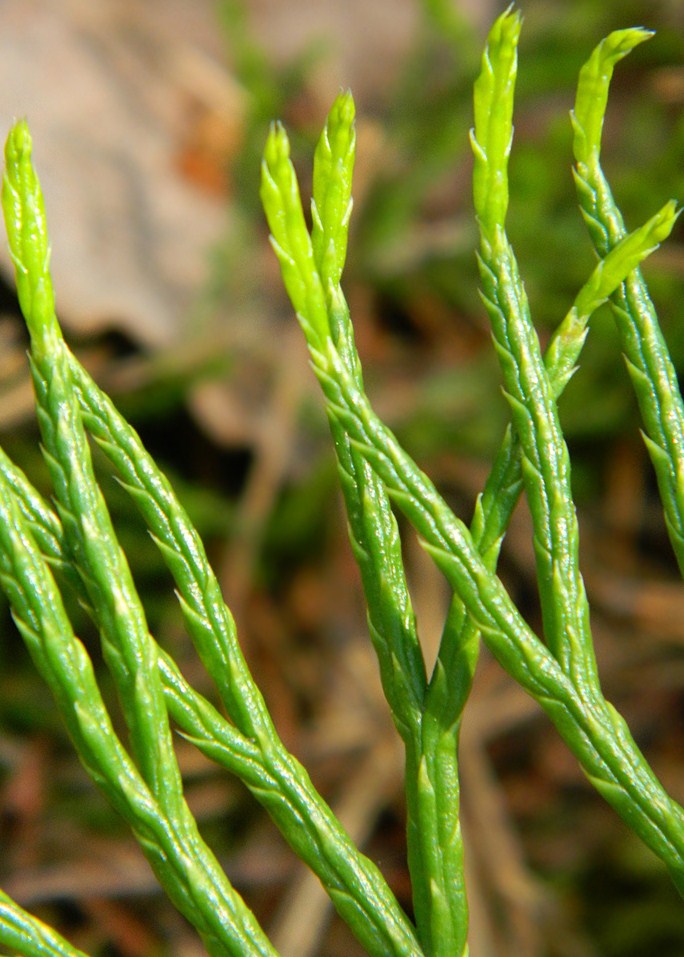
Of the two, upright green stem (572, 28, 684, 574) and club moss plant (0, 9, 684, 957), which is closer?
club moss plant (0, 9, 684, 957)

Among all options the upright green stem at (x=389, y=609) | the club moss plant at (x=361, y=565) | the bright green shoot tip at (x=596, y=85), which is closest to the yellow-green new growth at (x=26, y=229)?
the club moss plant at (x=361, y=565)

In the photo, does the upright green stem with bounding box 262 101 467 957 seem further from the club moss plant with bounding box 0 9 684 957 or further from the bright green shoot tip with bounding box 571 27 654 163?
the bright green shoot tip with bounding box 571 27 654 163

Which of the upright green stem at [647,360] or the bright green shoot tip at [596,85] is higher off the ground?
the bright green shoot tip at [596,85]

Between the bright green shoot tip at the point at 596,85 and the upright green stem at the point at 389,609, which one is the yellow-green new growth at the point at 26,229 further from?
the bright green shoot tip at the point at 596,85

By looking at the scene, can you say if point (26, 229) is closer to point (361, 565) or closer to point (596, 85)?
point (361, 565)

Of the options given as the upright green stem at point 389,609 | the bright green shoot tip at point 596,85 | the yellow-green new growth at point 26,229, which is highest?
the yellow-green new growth at point 26,229

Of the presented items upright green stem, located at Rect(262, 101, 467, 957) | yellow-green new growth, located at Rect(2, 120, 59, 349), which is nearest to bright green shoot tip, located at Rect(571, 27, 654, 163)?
upright green stem, located at Rect(262, 101, 467, 957)

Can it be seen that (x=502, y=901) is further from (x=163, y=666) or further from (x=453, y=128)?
(x=453, y=128)

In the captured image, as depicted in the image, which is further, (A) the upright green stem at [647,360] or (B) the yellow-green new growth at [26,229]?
(A) the upright green stem at [647,360]

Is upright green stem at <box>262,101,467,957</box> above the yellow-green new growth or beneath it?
beneath

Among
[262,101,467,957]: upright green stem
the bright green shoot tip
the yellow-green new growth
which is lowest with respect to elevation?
[262,101,467,957]: upright green stem
